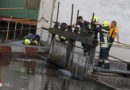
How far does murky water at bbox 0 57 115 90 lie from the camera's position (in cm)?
735

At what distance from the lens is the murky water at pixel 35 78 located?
7348 mm

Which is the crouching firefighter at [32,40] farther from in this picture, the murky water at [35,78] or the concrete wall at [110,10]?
the murky water at [35,78]

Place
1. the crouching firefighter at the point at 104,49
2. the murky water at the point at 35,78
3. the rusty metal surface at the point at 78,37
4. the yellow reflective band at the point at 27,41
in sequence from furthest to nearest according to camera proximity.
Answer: the yellow reflective band at the point at 27,41 < the crouching firefighter at the point at 104,49 < the rusty metal surface at the point at 78,37 < the murky water at the point at 35,78

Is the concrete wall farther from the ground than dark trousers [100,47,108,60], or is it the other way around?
the concrete wall

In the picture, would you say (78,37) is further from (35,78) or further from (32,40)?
(32,40)

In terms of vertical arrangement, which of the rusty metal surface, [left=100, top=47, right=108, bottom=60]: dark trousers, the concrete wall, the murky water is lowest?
Result: the murky water

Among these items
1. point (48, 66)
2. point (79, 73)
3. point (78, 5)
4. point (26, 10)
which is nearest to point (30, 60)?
point (48, 66)

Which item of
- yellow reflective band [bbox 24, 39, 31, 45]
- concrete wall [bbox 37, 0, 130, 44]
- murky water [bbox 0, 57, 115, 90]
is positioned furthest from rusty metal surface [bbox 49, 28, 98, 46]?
concrete wall [bbox 37, 0, 130, 44]

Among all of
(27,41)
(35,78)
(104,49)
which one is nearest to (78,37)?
(104,49)

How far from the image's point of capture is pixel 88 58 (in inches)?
352

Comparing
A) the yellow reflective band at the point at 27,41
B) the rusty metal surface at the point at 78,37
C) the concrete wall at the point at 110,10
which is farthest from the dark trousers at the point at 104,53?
→ the yellow reflective band at the point at 27,41

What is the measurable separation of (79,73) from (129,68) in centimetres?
261

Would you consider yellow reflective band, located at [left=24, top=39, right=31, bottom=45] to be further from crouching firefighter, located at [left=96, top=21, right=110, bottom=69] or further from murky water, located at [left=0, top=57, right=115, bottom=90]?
crouching firefighter, located at [left=96, top=21, right=110, bottom=69]

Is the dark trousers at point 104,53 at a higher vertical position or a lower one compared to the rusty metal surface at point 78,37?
lower
